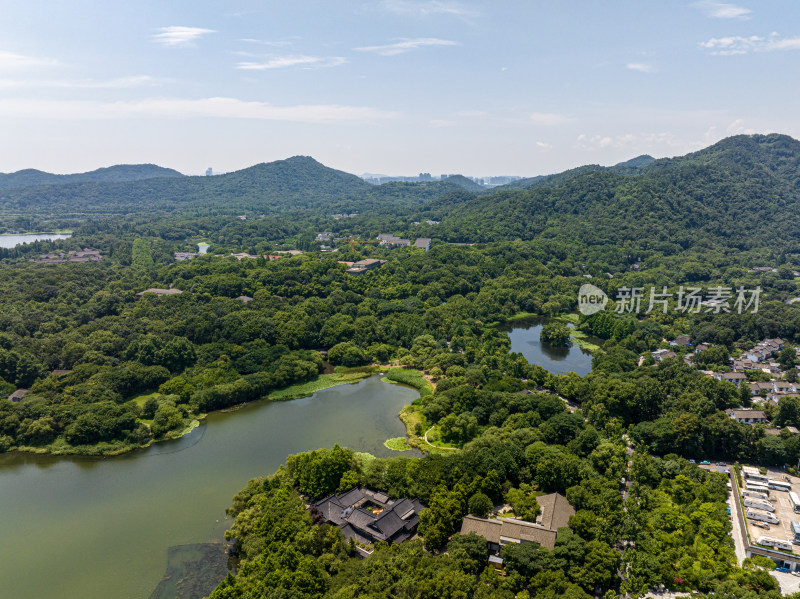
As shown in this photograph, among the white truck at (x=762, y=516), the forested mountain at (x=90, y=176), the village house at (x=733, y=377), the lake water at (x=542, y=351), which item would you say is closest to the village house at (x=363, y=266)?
the lake water at (x=542, y=351)

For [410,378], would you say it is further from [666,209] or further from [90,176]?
[90,176]

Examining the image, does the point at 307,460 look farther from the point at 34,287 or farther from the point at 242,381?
the point at 34,287

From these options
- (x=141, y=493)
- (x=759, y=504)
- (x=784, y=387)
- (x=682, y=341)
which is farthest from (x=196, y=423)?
(x=682, y=341)

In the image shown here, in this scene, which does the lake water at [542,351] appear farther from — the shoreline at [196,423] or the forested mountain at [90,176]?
the forested mountain at [90,176]

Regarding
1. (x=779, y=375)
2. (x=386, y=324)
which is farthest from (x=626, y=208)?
(x=386, y=324)

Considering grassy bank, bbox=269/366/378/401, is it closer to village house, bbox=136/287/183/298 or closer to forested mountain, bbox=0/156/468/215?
village house, bbox=136/287/183/298
